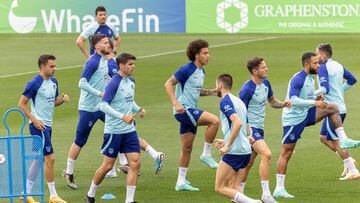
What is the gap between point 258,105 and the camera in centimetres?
1673

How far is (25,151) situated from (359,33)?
31.5 m

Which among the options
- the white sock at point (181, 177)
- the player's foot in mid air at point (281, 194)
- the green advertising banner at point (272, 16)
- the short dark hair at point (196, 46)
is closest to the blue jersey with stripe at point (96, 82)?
the short dark hair at point (196, 46)

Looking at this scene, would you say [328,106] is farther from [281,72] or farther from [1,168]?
[281,72]

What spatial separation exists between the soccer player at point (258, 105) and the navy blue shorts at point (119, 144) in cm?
178

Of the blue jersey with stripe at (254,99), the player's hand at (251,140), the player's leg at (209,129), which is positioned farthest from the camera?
the player's leg at (209,129)

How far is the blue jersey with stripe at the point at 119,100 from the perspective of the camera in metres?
16.3

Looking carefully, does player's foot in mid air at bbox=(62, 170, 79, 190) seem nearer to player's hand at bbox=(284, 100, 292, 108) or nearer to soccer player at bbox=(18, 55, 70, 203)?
soccer player at bbox=(18, 55, 70, 203)

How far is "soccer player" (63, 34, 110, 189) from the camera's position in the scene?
1831 cm

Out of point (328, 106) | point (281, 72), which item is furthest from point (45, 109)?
point (281, 72)

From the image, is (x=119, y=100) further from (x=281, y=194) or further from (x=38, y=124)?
(x=281, y=194)

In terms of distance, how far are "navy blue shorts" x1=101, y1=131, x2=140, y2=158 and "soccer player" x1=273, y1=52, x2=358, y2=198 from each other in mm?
2427

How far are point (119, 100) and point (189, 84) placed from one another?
1.82 meters

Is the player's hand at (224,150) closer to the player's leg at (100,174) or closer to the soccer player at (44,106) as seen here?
the player's leg at (100,174)

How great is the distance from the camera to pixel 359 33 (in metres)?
45.3
